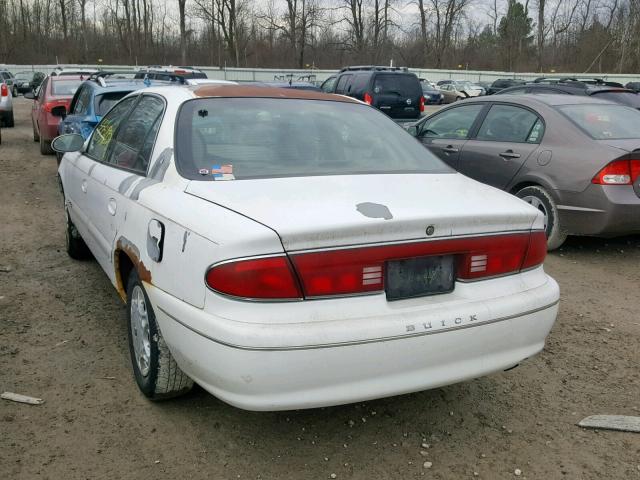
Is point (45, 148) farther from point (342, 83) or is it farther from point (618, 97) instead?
point (618, 97)

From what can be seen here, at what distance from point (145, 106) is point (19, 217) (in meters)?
4.17

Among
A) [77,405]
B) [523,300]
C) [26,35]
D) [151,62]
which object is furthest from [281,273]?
[26,35]

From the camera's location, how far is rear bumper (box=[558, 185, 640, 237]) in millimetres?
5344

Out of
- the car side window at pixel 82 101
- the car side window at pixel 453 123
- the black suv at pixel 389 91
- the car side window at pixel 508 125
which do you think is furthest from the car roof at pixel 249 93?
the black suv at pixel 389 91

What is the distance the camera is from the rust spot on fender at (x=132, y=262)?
2.76m

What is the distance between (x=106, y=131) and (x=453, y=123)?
171 inches

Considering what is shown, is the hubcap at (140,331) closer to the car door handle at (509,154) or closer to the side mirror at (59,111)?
the car door handle at (509,154)

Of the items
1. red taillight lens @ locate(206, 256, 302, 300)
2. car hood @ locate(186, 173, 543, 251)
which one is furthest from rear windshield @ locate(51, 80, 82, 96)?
red taillight lens @ locate(206, 256, 302, 300)

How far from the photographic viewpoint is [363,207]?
2.40 meters

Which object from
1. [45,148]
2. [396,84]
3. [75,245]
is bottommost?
[75,245]

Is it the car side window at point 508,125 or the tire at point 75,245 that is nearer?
the tire at point 75,245

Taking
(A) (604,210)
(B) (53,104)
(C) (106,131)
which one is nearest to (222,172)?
(C) (106,131)

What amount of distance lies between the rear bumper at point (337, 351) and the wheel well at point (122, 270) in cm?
78

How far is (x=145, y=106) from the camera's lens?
3678 millimetres
